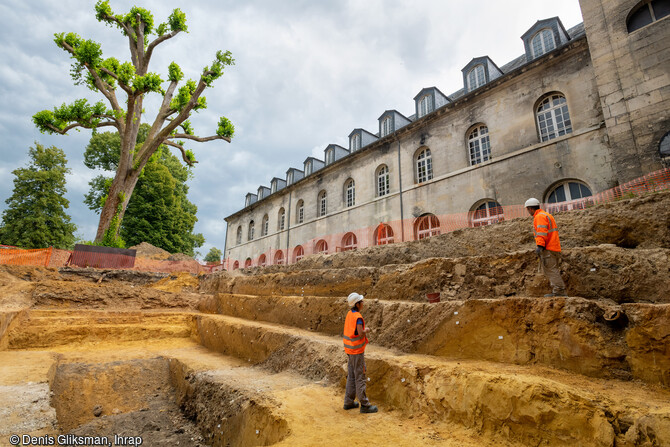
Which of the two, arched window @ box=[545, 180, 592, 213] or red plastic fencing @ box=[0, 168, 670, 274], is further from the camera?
arched window @ box=[545, 180, 592, 213]

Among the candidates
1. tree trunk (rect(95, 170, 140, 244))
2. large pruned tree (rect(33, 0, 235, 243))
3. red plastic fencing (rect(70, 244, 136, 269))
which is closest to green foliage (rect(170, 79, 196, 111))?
large pruned tree (rect(33, 0, 235, 243))

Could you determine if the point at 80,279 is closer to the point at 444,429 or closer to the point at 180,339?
the point at 180,339

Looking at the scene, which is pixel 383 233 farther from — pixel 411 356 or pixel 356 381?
pixel 356 381

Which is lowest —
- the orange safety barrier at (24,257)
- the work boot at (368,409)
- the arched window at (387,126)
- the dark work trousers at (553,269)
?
the work boot at (368,409)

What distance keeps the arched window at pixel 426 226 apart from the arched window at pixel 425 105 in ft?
20.7

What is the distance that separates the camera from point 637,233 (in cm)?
571

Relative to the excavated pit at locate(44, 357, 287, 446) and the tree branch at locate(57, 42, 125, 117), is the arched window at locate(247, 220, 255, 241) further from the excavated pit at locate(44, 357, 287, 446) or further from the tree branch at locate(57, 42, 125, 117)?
the excavated pit at locate(44, 357, 287, 446)

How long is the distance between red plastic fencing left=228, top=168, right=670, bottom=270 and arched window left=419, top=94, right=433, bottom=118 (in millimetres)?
6432

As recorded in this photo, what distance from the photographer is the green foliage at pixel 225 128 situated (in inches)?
677

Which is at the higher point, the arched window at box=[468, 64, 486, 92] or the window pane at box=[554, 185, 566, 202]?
the arched window at box=[468, 64, 486, 92]

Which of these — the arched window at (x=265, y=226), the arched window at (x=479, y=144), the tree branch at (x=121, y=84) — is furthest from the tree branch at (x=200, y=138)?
the arched window at (x=265, y=226)

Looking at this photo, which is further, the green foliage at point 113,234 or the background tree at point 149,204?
the background tree at point 149,204

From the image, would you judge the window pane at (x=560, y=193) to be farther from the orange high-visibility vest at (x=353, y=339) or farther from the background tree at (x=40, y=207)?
the background tree at (x=40, y=207)

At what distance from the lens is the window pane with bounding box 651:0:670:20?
9875 mm
